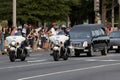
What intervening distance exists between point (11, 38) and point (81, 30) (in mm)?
6950

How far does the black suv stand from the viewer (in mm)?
33344

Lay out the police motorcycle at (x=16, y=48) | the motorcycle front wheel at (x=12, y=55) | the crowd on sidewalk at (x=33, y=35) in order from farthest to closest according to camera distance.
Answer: the crowd on sidewalk at (x=33, y=35), the police motorcycle at (x=16, y=48), the motorcycle front wheel at (x=12, y=55)

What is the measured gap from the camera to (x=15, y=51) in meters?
28.5

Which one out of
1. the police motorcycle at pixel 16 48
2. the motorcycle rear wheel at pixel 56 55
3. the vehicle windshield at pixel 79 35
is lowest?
the motorcycle rear wheel at pixel 56 55

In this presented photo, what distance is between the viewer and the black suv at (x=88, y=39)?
3334cm

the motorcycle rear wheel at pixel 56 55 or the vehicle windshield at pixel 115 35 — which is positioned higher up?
the vehicle windshield at pixel 115 35

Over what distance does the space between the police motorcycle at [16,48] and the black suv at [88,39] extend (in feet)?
13.6

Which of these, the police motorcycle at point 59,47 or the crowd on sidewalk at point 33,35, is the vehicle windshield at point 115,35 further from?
the police motorcycle at point 59,47

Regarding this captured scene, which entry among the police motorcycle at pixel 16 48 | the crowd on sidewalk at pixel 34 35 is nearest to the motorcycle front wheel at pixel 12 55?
the police motorcycle at pixel 16 48

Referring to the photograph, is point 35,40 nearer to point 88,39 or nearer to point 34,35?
point 34,35

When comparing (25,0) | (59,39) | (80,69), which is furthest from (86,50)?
(25,0)

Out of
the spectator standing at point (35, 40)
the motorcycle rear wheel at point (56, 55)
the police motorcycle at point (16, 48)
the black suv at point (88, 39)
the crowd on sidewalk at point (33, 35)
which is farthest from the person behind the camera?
the spectator standing at point (35, 40)

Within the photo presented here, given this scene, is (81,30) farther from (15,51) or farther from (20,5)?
(20,5)

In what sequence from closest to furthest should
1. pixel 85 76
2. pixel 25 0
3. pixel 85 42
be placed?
1. pixel 85 76
2. pixel 85 42
3. pixel 25 0
